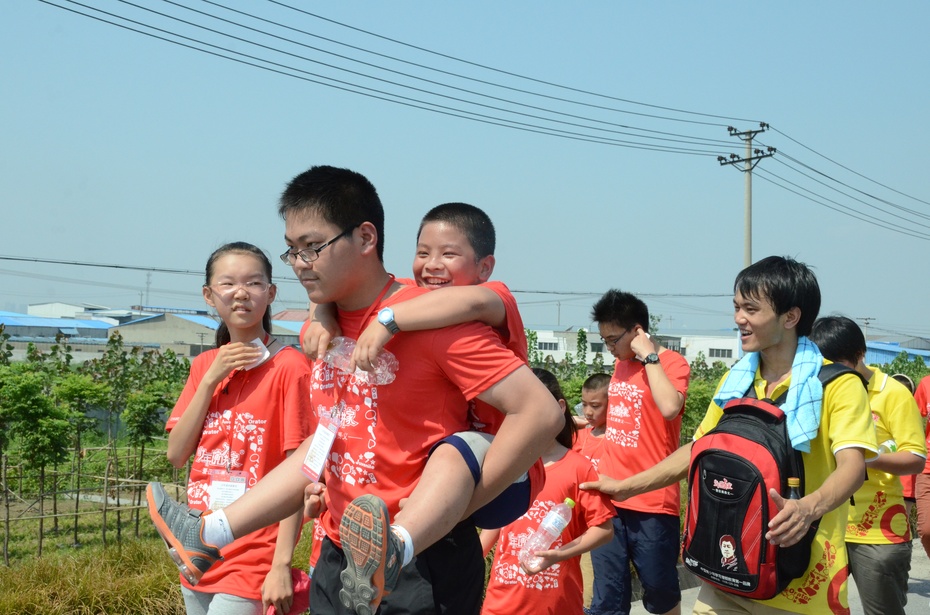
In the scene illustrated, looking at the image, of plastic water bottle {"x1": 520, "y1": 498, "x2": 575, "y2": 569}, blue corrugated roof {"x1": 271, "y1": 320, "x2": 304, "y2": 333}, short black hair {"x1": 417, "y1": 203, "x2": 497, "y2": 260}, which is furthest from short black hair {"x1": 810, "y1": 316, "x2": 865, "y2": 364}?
Answer: blue corrugated roof {"x1": 271, "y1": 320, "x2": 304, "y2": 333}

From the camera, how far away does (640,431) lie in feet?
19.6

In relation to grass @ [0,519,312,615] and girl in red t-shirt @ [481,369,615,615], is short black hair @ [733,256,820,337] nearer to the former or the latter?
girl in red t-shirt @ [481,369,615,615]

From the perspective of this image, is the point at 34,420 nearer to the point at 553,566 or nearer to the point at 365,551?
the point at 553,566

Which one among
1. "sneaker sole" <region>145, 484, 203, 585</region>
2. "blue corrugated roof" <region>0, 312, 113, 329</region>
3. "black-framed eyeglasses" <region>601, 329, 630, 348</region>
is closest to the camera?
"sneaker sole" <region>145, 484, 203, 585</region>

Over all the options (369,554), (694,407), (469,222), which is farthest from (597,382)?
(694,407)

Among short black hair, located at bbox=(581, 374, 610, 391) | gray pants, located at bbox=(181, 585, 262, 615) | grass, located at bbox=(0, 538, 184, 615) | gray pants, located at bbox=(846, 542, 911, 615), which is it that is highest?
short black hair, located at bbox=(581, 374, 610, 391)

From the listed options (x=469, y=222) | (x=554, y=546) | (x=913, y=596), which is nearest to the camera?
(x=469, y=222)

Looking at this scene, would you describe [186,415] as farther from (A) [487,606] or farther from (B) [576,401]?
(B) [576,401]

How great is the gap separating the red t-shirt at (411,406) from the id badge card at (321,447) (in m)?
0.04

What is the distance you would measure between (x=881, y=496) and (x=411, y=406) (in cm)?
381

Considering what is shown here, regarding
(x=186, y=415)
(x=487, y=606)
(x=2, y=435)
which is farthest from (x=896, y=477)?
(x=2, y=435)

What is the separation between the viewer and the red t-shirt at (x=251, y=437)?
3.70 meters

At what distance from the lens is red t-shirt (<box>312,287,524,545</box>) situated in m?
2.58

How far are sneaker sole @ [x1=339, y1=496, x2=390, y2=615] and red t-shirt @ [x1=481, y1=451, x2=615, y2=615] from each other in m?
2.13
